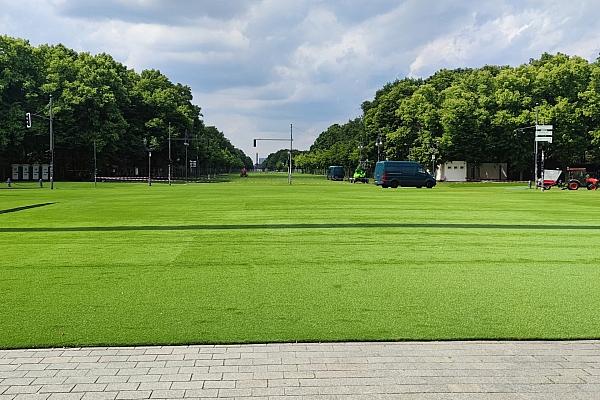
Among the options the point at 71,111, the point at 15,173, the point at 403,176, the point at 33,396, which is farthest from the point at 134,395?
the point at 15,173

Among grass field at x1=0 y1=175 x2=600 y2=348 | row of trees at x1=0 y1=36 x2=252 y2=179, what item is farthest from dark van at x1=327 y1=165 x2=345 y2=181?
grass field at x1=0 y1=175 x2=600 y2=348

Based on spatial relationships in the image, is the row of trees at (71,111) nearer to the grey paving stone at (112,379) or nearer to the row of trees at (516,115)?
the row of trees at (516,115)

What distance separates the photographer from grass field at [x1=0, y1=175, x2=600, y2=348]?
6598mm

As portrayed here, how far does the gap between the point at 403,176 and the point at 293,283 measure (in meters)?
51.4

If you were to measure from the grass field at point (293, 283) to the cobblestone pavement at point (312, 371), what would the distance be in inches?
15.4

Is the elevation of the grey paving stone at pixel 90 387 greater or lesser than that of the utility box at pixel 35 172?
lesser

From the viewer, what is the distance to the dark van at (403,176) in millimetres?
59281

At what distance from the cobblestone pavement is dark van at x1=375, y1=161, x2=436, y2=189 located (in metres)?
53.8

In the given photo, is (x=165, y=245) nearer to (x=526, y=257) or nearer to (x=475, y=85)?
(x=526, y=257)

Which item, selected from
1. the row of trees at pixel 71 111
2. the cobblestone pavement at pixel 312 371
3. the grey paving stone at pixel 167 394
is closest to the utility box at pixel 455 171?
the row of trees at pixel 71 111

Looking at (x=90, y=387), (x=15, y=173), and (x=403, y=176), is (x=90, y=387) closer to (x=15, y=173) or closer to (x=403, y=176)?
(x=403, y=176)

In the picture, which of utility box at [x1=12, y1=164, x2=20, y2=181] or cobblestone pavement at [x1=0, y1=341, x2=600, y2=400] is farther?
utility box at [x1=12, y1=164, x2=20, y2=181]

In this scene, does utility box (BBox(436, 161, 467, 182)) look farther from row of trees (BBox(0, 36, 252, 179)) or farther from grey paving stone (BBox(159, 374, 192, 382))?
grey paving stone (BBox(159, 374, 192, 382))

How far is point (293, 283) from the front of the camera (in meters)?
9.20
